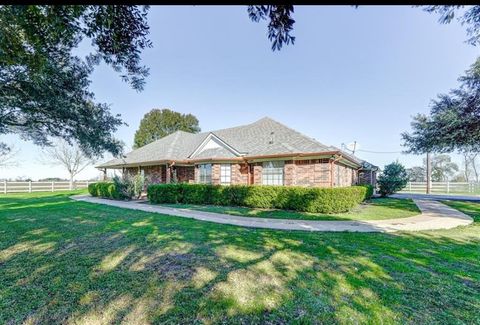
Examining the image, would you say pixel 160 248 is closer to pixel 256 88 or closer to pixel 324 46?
pixel 324 46

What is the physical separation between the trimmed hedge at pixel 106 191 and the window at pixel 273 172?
1066 cm

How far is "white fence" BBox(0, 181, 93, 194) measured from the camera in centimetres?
2654

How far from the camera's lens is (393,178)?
20.9 metres

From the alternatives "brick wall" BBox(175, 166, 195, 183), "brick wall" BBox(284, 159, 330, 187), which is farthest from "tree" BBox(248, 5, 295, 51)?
"brick wall" BBox(175, 166, 195, 183)

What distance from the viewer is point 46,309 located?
3.05 meters

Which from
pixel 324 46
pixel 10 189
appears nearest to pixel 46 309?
pixel 324 46

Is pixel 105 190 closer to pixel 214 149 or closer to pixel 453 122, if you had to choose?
pixel 214 149

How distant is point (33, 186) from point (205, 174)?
84.1 ft

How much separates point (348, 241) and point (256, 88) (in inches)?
659

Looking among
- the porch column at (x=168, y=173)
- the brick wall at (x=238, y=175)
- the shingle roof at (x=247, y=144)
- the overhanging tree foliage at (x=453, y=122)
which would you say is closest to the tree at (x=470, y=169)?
the overhanging tree foliage at (x=453, y=122)

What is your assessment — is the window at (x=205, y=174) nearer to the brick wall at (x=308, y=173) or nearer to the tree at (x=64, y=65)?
the brick wall at (x=308, y=173)

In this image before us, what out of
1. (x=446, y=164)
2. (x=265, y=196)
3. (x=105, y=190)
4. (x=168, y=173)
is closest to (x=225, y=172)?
(x=265, y=196)

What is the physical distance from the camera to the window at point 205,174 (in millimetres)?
16469

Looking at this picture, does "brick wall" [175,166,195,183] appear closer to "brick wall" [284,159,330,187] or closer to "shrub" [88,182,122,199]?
A: "shrub" [88,182,122,199]
